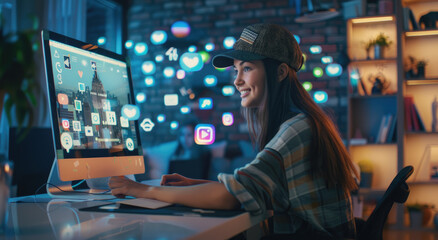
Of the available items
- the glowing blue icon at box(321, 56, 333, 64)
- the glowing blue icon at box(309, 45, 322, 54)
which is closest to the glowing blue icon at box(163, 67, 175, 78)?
the glowing blue icon at box(309, 45, 322, 54)

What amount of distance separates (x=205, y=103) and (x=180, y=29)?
0.91 meters

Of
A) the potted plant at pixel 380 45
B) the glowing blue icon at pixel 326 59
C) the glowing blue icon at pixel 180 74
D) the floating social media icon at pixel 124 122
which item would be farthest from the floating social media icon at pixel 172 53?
the floating social media icon at pixel 124 122

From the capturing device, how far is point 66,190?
148 cm

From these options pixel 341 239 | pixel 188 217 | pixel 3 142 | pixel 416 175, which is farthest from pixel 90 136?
pixel 416 175

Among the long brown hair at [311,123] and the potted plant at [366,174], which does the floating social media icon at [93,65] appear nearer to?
the long brown hair at [311,123]

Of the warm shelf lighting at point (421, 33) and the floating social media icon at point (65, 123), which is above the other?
the warm shelf lighting at point (421, 33)

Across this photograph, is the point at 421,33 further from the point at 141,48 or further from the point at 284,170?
the point at 284,170

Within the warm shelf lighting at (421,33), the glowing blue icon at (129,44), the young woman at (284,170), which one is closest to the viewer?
the young woman at (284,170)

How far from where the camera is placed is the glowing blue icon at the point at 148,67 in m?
5.48

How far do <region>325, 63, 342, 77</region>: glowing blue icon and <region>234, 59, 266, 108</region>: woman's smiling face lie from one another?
3499 millimetres

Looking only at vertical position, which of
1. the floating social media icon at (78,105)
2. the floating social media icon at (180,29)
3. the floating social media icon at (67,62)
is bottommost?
the floating social media icon at (78,105)

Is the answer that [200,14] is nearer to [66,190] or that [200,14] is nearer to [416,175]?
[416,175]

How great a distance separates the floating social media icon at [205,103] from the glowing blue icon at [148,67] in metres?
0.74

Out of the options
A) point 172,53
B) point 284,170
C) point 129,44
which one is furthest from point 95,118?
point 129,44
